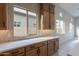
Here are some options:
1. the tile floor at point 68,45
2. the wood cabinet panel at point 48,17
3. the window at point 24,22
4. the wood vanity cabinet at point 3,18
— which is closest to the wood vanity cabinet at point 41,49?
the tile floor at point 68,45

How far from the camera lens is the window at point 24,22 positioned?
2605 millimetres

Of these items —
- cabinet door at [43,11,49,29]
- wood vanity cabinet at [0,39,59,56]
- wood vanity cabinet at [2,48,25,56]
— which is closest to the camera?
wood vanity cabinet at [2,48,25,56]

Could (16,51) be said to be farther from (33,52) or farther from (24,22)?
(24,22)

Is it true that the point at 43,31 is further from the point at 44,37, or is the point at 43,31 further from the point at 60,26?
the point at 60,26

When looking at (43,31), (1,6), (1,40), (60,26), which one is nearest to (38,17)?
(43,31)

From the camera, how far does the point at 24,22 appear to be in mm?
2709

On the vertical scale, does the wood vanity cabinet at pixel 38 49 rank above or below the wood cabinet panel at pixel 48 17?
below

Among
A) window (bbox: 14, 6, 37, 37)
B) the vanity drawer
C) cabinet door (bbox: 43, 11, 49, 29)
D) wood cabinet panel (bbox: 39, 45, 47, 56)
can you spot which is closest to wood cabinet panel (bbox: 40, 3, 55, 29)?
cabinet door (bbox: 43, 11, 49, 29)

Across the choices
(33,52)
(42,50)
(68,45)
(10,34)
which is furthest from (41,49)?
(10,34)

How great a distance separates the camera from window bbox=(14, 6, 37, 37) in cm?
261

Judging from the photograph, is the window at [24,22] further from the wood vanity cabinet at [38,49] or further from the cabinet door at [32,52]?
the cabinet door at [32,52]

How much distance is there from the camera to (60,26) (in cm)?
243

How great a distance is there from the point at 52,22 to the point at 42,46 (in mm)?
449

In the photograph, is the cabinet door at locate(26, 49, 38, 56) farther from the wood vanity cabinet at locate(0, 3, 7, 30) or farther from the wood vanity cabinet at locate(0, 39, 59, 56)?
the wood vanity cabinet at locate(0, 3, 7, 30)
